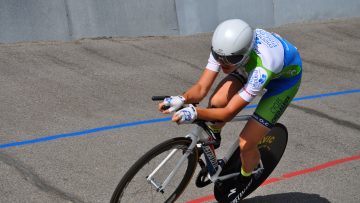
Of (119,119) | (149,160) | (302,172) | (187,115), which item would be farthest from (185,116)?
(119,119)

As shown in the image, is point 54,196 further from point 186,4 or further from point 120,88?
point 186,4

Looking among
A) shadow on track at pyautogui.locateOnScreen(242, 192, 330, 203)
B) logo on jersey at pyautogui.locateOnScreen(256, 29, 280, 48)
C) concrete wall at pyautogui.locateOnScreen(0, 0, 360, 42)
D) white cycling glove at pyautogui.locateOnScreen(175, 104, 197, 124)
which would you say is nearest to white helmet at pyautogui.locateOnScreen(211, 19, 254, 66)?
logo on jersey at pyautogui.locateOnScreen(256, 29, 280, 48)

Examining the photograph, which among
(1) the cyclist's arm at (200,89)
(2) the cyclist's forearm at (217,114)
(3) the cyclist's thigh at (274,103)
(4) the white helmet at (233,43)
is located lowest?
(3) the cyclist's thigh at (274,103)

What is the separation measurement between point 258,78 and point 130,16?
22.3ft

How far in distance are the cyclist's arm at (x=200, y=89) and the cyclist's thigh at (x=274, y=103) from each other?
47 cm

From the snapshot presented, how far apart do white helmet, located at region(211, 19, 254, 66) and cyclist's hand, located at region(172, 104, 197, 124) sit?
0.50 meters

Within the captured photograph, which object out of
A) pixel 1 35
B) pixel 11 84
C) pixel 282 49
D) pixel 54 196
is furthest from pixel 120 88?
pixel 282 49

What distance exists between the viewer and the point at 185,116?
4.18 m

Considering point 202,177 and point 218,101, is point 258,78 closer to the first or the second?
point 218,101

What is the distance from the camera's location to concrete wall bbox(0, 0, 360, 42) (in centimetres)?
987

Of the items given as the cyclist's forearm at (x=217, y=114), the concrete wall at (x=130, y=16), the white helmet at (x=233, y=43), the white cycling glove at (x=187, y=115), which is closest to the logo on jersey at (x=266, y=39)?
the white helmet at (x=233, y=43)

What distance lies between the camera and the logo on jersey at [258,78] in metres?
4.48

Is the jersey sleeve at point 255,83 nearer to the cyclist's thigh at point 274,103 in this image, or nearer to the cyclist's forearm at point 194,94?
the cyclist's thigh at point 274,103

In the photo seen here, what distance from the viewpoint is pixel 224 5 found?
12109 mm
